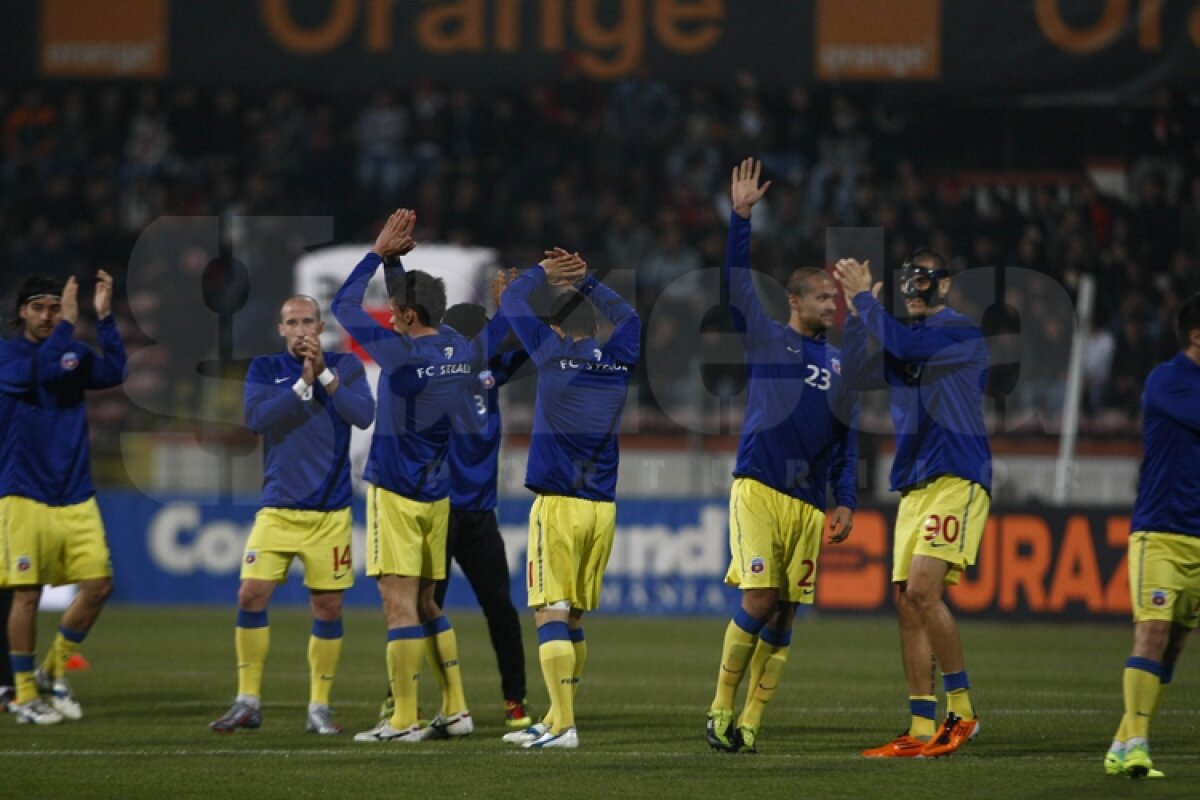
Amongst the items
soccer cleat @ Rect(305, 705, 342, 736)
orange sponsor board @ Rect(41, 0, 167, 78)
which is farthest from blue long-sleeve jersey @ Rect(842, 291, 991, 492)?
orange sponsor board @ Rect(41, 0, 167, 78)

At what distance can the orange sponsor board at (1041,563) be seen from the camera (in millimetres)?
18109

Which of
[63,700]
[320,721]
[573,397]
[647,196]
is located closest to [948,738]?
[573,397]

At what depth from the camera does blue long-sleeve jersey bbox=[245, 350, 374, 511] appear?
10.5m

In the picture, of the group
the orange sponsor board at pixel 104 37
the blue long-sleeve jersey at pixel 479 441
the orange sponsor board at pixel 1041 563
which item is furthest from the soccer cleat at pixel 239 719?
the orange sponsor board at pixel 104 37

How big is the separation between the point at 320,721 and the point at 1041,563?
1032cm

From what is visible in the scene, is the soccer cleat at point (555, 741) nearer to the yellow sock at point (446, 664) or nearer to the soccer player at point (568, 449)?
the soccer player at point (568, 449)

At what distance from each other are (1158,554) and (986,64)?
595 inches

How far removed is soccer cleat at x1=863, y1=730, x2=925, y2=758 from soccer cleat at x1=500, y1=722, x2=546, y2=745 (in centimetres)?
182

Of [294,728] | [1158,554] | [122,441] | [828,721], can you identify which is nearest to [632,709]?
[828,721]

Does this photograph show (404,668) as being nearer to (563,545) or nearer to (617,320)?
(563,545)

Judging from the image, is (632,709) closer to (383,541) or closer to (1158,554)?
(383,541)

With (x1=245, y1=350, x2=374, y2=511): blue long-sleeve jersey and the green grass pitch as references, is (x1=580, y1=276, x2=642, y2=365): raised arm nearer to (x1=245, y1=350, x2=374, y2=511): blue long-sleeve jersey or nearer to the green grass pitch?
(x1=245, y1=350, x2=374, y2=511): blue long-sleeve jersey

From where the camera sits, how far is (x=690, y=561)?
19.5m

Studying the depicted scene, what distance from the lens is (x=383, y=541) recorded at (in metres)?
9.93
